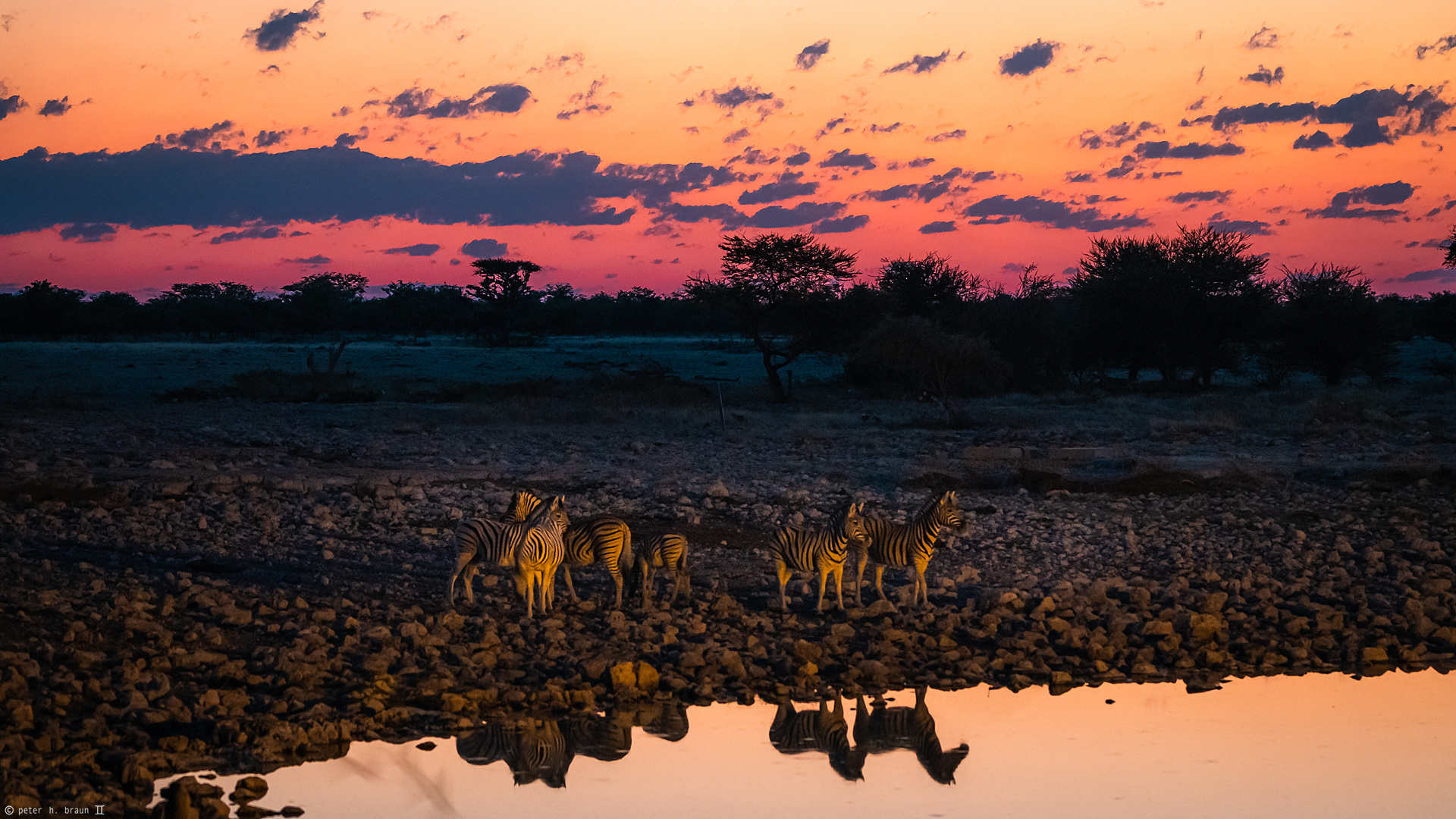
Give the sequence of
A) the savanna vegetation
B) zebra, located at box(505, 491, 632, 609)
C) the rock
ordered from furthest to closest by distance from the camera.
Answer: the savanna vegetation
zebra, located at box(505, 491, 632, 609)
the rock

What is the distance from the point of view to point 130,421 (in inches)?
936

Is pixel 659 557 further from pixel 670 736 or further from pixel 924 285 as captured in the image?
pixel 924 285

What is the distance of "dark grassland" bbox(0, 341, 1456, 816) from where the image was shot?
7930 millimetres

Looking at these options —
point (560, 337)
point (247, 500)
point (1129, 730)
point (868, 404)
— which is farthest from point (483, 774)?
point (560, 337)

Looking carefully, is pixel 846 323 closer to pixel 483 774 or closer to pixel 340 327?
pixel 483 774

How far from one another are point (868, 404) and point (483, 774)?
26.8 m

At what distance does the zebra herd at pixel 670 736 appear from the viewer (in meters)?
7.40

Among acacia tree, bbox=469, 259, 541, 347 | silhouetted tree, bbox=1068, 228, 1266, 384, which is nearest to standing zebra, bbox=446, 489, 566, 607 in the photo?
silhouetted tree, bbox=1068, 228, 1266, 384

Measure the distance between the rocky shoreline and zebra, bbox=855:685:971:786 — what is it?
1.17 ft

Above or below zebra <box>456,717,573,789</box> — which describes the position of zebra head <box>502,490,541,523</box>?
above

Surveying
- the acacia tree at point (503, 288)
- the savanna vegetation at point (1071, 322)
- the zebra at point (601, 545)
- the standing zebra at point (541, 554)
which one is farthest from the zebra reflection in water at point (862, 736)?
the acacia tree at point (503, 288)

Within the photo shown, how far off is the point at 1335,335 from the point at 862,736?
38.2 metres

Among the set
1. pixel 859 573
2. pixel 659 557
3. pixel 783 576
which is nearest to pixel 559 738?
pixel 659 557

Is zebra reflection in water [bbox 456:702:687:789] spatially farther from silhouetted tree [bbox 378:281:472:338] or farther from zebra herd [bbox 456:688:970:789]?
silhouetted tree [bbox 378:281:472:338]
